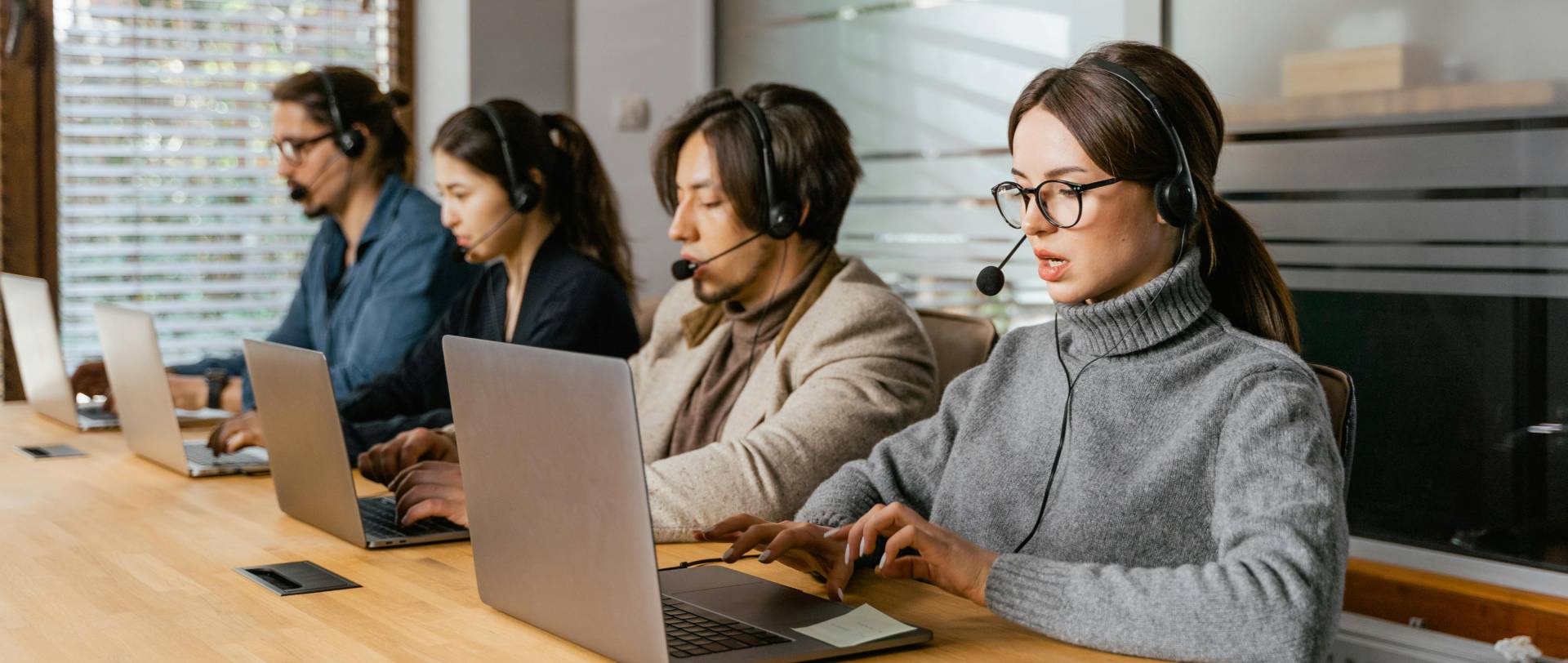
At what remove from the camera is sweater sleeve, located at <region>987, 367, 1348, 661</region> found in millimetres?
982

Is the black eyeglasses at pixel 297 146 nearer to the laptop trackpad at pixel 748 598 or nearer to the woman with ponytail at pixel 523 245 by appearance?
the woman with ponytail at pixel 523 245

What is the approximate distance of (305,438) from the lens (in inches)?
59.6

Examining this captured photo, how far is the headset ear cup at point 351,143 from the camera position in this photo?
9.00ft

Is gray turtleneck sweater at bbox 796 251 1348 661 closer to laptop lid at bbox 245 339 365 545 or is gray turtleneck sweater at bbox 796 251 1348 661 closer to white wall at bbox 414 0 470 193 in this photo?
laptop lid at bbox 245 339 365 545

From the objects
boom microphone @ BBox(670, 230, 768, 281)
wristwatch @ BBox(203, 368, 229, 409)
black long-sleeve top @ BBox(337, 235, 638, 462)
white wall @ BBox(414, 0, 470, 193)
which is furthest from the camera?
white wall @ BBox(414, 0, 470, 193)

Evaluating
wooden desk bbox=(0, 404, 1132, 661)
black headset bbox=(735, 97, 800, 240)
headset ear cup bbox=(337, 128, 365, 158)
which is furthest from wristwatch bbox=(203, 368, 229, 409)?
black headset bbox=(735, 97, 800, 240)

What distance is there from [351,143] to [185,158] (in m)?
1.06

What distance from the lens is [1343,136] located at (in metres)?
2.15

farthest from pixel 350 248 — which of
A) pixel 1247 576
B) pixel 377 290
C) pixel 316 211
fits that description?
pixel 1247 576

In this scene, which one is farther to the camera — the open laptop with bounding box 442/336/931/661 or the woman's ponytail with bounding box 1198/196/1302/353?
the woman's ponytail with bounding box 1198/196/1302/353

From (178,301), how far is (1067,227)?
9.59ft

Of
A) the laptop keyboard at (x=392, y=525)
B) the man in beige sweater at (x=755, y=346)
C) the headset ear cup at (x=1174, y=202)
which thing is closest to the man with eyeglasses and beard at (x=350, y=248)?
the man in beige sweater at (x=755, y=346)

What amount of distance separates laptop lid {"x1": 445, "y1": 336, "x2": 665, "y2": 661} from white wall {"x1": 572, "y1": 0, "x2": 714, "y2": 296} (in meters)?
2.57

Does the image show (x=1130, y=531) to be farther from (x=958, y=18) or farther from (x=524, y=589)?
(x=958, y=18)
